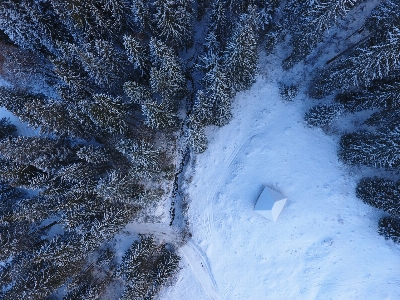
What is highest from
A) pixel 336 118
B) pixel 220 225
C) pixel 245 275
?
pixel 336 118

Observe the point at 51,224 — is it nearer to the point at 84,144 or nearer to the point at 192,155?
the point at 84,144

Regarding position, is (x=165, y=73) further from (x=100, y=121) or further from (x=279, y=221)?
(x=279, y=221)

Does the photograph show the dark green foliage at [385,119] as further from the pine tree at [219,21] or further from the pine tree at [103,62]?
the pine tree at [103,62]

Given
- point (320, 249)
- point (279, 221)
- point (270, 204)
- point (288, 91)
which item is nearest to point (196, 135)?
point (270, 204)

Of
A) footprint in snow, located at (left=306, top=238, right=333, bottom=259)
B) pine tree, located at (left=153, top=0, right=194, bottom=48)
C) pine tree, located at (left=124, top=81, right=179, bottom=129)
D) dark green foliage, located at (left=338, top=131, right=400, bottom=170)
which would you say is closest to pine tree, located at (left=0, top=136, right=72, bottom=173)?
pine tree, located at (left=124, top=81, right=179, bottom=129)

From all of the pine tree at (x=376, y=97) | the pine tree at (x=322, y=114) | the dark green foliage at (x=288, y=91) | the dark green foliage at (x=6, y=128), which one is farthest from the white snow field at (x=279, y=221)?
the dark green foliage at (x=6, y=128)

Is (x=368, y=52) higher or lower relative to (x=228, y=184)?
higher

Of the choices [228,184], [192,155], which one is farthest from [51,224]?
[228,184]
